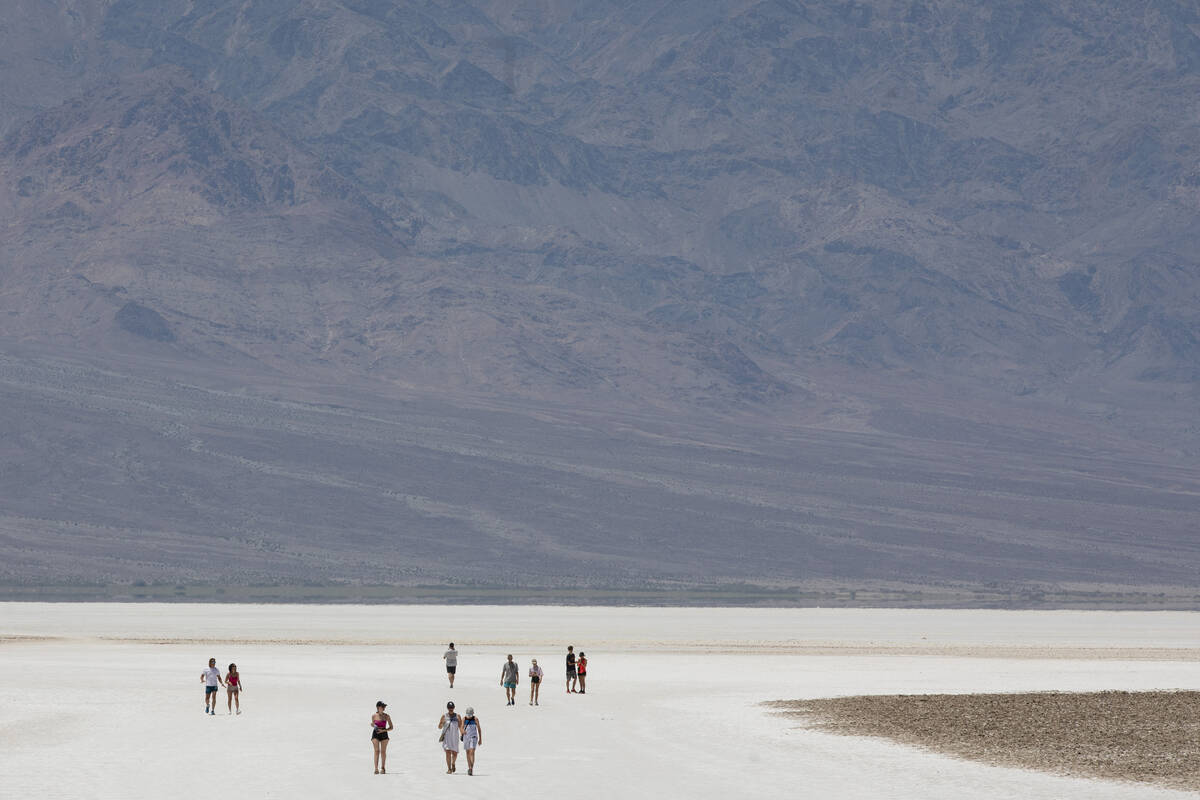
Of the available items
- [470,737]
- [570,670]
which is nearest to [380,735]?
[470,737]

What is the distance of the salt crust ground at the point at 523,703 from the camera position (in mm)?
30906

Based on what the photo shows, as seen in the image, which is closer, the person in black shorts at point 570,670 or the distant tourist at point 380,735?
the distant tourist at point 380,735

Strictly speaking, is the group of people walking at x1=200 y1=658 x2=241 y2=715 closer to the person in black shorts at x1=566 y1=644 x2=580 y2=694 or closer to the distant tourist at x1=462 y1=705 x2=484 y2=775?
the person in black shorts at x1=566 y1=644 x2=580 y2=694

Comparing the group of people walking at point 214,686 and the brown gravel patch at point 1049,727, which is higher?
the group of people walking at point 214,686

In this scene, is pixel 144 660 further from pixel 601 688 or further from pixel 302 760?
pixel 302 760

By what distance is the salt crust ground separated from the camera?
30906 millimetres

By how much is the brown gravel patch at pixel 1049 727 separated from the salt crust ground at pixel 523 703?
1109 mm

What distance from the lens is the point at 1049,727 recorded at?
3941cm

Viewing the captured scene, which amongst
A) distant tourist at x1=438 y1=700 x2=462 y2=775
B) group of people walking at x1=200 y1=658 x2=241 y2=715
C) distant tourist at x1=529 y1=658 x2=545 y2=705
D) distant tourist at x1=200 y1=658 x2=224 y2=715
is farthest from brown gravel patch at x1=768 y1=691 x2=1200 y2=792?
distant tourist at x1=200 y1=658 x2=224 y2=715

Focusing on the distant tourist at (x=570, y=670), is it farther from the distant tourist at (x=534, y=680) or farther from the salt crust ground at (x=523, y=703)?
the distant tourist at (x=534, y=680)

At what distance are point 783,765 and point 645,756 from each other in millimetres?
2602

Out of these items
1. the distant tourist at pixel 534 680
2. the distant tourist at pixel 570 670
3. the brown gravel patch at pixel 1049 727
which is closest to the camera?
the brown gravel patch at pixel 1049 727

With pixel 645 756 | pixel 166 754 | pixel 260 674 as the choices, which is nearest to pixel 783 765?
pixel 645 756

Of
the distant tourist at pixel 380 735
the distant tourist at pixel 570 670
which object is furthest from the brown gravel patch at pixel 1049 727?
the distant tourist at pixel 380 735
